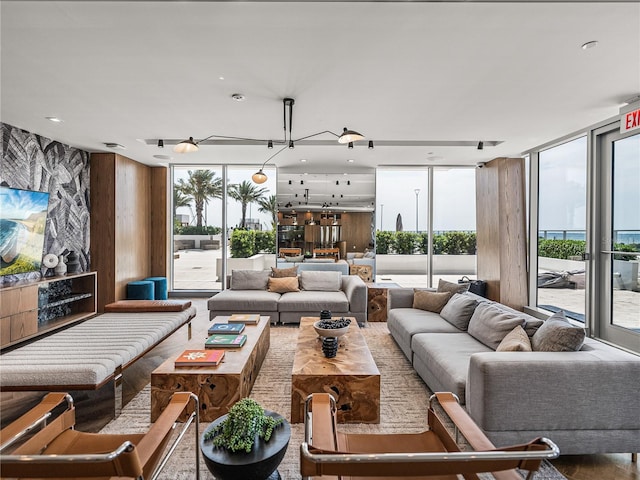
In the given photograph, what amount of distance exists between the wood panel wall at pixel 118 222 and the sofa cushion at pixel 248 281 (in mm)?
2186

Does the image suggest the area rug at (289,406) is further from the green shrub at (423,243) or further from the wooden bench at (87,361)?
the green shrub at (423,243)

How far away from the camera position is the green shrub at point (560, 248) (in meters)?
4.73

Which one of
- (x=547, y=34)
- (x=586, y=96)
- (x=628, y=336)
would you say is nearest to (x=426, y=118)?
(x=586, y=96)

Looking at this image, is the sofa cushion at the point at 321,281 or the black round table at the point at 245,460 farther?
the sofa cushion at the point at 321,281

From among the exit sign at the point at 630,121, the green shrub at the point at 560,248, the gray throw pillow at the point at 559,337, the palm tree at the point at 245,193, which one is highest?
the exit sign at the point at 630,121

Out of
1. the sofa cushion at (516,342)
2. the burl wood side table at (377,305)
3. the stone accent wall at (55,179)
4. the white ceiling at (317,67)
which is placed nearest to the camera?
the white ceiling at (317,67)

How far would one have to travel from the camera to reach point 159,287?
6684mm

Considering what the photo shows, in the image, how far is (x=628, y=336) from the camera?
391cm

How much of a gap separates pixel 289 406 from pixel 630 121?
4.34 meters

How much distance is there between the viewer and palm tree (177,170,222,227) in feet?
23.8

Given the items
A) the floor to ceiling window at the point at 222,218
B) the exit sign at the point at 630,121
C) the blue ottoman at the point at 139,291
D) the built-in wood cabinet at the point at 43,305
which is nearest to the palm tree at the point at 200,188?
the floor to ceiling window at the point at 222,218

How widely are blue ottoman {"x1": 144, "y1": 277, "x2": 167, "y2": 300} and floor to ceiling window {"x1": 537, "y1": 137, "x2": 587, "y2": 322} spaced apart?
6902 mm

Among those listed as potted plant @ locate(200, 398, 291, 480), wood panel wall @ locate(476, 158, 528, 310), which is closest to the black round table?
potted plant @ locate(200, 398, 291, 480)

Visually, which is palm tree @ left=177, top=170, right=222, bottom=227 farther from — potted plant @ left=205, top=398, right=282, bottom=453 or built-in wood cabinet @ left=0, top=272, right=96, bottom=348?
potted plant @ left=205, top=398, right=282, bottom=453
